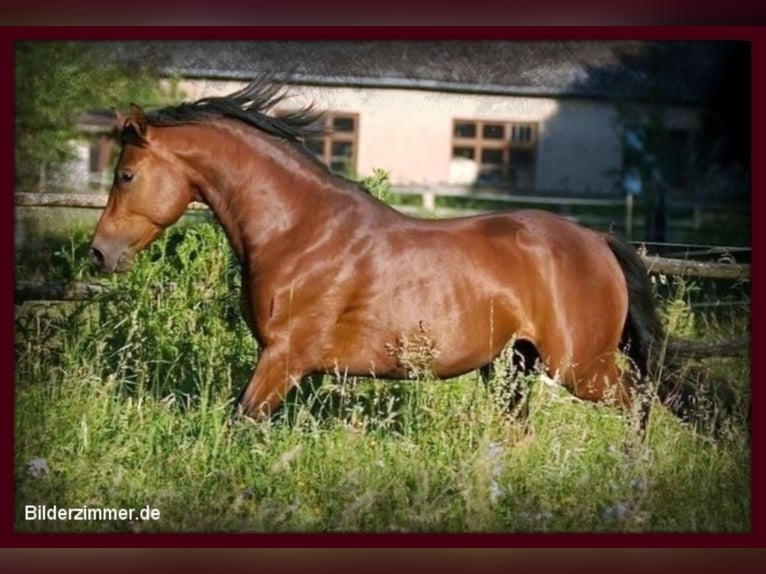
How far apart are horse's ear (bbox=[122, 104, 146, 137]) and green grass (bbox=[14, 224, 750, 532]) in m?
1.20

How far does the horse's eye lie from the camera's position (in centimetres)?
573

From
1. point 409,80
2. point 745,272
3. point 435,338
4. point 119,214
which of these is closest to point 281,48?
point 409,80

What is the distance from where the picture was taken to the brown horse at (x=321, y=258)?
18.7 feet

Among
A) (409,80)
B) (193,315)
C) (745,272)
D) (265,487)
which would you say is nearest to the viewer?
(265,487)

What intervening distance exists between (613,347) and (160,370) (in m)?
2.42

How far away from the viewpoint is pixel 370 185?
285 inches

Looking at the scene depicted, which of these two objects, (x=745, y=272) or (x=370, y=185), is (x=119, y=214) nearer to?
(x=370, y=185)

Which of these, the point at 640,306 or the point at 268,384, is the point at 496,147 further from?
the point at 268,384

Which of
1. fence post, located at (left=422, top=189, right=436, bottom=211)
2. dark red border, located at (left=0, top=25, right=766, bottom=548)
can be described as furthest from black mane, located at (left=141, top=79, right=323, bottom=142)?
fence post, located at (left=422, top=189, right=436, bottom=211)

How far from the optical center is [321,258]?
227 inches

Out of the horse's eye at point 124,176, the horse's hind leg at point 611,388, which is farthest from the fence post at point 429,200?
the horse's eye at point 124,176

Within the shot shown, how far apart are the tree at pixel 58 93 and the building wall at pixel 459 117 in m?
0.33

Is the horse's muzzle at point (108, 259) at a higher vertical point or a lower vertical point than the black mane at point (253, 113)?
lower
